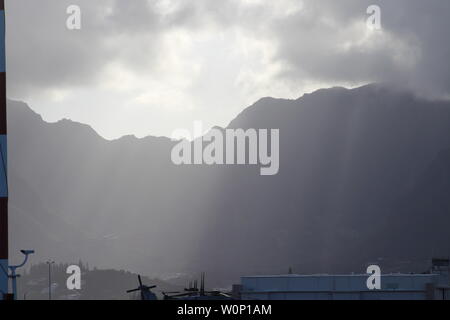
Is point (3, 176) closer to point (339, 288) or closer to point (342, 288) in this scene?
point (339, 288)

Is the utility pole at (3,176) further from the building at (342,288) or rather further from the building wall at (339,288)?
the building wall at (339,288)

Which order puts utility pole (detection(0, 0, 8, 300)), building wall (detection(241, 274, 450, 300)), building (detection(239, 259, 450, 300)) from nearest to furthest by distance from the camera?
utility pole (detection(0, 0, 8, 300))
building (detection(239, 259, 450, 300))
building wall (detection(241, 274, 450, 300))

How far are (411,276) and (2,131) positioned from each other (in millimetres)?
86819

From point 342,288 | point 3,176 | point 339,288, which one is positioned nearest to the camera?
point 3,176

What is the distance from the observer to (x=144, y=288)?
6328 centimetres

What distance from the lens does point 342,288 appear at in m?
116

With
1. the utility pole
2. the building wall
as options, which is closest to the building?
the building wall

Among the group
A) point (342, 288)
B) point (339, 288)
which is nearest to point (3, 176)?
point (339, 288)

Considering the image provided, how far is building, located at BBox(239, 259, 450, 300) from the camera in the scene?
365ft

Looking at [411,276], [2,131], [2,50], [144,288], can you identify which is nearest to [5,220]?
[2,131]

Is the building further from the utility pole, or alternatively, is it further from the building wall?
the utility pole

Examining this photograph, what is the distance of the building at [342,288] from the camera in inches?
4380
